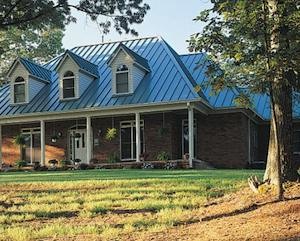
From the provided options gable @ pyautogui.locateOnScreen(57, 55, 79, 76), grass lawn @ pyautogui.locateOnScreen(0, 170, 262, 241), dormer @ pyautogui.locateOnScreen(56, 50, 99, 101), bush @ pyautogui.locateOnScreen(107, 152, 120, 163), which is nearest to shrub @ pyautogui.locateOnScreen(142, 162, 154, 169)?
bush @ pyautogui.locateOnScreen(107, 152, 120, 163)

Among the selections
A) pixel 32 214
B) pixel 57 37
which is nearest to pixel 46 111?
pixel 32 214

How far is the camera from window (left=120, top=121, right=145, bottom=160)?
25828 mm

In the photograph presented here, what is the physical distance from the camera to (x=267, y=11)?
7.90 metres

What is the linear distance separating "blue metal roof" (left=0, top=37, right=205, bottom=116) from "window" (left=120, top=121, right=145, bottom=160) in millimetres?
1880

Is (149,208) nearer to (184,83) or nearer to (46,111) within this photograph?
(184,83)

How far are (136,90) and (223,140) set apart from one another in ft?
15.9

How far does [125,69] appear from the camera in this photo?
25531 mm

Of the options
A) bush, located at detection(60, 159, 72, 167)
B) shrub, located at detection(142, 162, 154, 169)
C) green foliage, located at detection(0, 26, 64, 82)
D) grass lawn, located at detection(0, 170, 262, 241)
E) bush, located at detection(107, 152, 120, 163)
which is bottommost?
grass lawn, located at detection(0, 170, 262, 241)

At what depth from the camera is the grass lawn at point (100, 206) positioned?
26.4ft

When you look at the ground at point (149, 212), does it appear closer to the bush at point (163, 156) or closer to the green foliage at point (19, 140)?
the bush at point (163, 156)

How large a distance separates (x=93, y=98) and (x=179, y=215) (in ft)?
56.8

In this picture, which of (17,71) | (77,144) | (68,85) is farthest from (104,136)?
(17,71)

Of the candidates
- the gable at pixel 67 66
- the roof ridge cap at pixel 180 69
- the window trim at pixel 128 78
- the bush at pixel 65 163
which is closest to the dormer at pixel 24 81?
the gable at pixel 67 66

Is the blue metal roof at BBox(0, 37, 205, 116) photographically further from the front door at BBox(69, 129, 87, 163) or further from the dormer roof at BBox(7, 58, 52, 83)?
the front door at BBox(69, 129, 87, 163)
